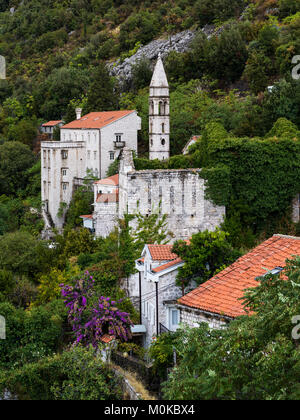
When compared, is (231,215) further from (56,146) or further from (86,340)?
(56,146)

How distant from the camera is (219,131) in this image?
37.1m

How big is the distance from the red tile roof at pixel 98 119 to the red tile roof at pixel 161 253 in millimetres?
27920

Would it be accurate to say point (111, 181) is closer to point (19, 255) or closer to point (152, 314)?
point (19, 255)

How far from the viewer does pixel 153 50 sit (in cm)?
8088

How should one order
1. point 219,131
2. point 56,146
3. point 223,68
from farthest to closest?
point 223,68 < point 56,146 < point 219,131

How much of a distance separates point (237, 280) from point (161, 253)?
651 cm

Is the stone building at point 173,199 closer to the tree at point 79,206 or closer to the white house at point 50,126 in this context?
the tree at point 79,206

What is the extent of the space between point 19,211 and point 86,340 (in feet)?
127

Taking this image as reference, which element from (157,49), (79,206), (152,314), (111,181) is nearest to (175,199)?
(152,314)

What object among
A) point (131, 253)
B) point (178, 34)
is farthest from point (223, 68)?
point (131, 253)

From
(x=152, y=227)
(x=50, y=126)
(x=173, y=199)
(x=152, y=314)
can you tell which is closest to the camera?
(x=152, y=314)

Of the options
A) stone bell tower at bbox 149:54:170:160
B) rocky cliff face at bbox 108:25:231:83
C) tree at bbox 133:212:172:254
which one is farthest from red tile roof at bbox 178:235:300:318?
rocky cliff face at bbox 108:25:231:83

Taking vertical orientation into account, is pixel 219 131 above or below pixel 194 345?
above
